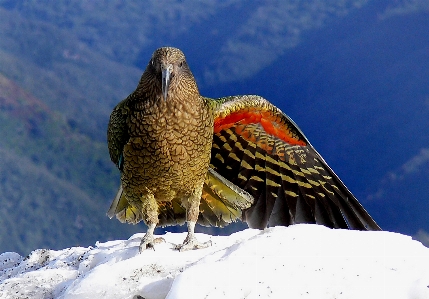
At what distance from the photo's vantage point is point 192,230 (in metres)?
3.63

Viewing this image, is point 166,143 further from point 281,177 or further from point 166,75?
point 281,177

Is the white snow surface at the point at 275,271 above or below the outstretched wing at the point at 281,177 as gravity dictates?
below

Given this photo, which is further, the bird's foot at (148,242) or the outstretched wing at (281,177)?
the outstretched wing at (281,177)

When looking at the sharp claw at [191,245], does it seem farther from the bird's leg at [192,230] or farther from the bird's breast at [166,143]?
the bird's breast at [166,143]

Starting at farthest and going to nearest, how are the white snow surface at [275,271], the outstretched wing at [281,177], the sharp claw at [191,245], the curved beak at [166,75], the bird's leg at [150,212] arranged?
the outstretched wing at [281,177]
the bird's leg at [150,212]
the sharp claw at [191,245]
the curved beak at [166,75]
the white snow surface at [275,271]

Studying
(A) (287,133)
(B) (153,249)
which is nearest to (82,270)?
(B) (153,249)

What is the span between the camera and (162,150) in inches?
135

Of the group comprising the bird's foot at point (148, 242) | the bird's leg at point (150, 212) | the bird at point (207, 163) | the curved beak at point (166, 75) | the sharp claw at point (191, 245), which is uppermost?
the curved beak at point (166, 75)

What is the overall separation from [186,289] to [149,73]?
1554 mm

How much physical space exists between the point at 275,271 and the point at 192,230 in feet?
4.14

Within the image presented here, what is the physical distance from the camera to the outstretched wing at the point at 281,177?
443 cm

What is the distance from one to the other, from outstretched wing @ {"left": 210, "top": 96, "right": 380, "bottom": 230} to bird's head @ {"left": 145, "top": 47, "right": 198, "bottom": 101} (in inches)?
39.1

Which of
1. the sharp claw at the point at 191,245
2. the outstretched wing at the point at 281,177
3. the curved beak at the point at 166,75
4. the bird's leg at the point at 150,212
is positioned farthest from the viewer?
the outstretched wing at the point at 281,177

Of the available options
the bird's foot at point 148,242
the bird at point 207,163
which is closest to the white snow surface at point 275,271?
the bird's foot at point 148,242
